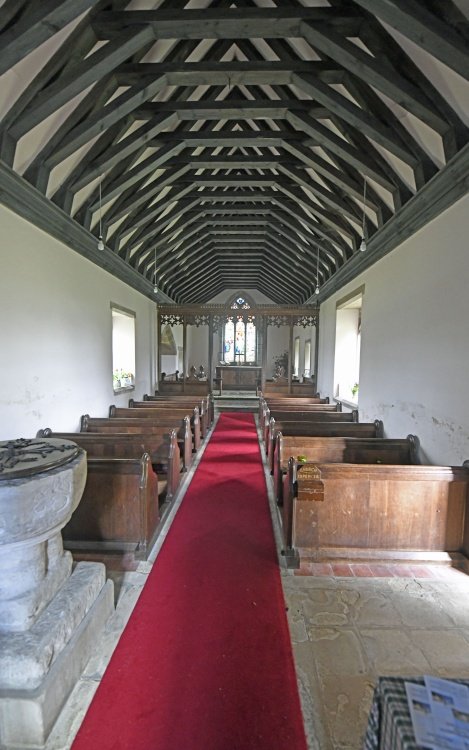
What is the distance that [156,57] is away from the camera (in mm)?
2977

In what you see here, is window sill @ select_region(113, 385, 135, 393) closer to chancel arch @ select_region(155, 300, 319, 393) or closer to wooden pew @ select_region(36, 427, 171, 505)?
chancel arch @ select_region(155, 300, 319, 393)

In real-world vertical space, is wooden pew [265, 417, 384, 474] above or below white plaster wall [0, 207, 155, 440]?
below

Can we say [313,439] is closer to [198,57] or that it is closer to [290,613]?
[290,613]

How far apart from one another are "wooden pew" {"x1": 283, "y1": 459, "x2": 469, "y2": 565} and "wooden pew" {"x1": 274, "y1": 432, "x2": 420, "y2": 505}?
694 mm

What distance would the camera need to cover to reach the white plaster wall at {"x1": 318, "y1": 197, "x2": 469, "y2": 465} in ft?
8.60

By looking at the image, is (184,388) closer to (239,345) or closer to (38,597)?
(239,345)

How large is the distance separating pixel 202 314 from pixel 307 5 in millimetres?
5870

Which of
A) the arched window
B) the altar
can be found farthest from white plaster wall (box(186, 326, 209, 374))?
the altar

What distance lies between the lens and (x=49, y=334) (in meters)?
3.49

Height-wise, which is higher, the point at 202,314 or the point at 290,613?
the point at 202,314

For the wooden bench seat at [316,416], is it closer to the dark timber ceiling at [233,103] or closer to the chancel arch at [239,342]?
the dark timber ceiling at [233,103]

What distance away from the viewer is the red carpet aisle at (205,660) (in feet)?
4.37

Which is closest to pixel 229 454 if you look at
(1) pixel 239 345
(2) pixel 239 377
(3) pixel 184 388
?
(3) pixel 184 388

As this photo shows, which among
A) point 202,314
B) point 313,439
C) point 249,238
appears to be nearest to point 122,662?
point 313,439
